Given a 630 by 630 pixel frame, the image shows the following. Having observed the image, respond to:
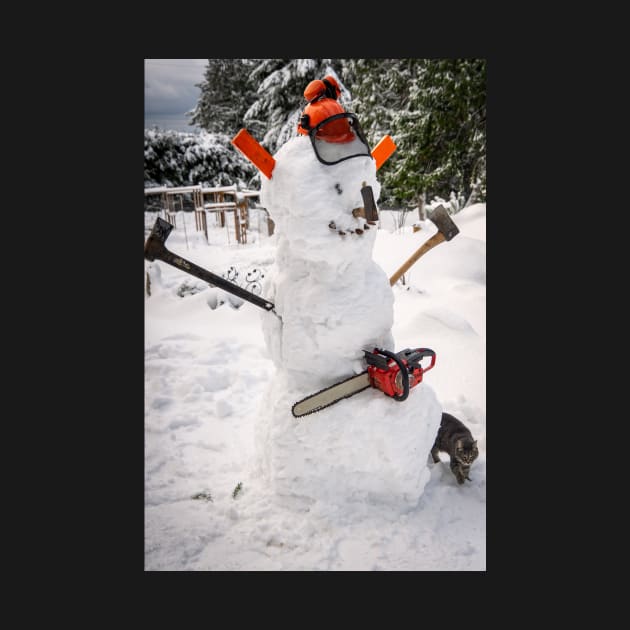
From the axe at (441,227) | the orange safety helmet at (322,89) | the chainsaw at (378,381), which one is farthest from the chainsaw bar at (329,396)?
the orange safety helmet at (322,89)

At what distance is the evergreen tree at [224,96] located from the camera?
1.84 m

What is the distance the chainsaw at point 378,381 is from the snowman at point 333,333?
4 cm

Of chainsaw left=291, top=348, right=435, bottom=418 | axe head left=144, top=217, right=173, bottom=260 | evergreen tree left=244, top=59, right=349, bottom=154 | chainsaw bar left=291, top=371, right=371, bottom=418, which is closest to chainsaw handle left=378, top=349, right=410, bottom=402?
chainsaw left=291, top=348, right=435, bottom=418

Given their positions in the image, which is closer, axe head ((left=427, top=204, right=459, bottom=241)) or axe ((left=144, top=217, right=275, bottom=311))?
axe ((left=144, top=217, right=275, bottom=311))

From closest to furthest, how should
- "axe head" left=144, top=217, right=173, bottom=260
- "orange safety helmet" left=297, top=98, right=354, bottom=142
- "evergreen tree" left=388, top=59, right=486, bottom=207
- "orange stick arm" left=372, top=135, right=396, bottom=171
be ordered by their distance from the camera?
"axe head" left=144, top=217, right=173, bottom=260 < "orange safety helmet" left=297, top=98, right=354, bottom=142 < "orange stick arm" left=372, top=135, right=396, bottom=171 < "evergreen tree" left=388, top=59, right=486, bottom=207

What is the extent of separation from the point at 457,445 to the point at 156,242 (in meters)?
1.35

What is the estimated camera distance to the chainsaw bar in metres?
1.73

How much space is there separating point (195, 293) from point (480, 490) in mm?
1762

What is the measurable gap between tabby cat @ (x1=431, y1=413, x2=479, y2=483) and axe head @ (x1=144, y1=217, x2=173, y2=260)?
4.25 feet

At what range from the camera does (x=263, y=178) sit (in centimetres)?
169

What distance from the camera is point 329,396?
1.74 m

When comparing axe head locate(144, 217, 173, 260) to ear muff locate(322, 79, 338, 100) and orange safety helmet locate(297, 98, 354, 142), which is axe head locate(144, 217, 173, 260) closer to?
orange safety helmet locate(297, 98, 354, 142)

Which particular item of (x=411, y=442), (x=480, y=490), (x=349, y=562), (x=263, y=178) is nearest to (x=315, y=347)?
(x=411, y=442)

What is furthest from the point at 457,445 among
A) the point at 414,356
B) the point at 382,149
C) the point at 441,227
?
the point at 382,149
